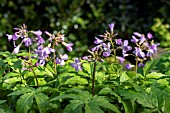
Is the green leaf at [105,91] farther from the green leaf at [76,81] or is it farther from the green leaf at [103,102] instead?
the green leaf at [76,81]

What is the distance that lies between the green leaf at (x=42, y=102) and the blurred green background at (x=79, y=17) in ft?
13.9

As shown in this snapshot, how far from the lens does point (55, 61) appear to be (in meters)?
2.60

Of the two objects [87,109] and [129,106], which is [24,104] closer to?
[87,109]

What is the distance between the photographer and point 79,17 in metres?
6.75

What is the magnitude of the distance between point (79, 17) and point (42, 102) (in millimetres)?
4707

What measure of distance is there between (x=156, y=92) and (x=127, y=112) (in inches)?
6.7

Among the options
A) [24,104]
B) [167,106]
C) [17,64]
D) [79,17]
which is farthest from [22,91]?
[79,17]

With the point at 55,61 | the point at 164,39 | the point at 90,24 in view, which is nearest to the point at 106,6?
the point at 90,24

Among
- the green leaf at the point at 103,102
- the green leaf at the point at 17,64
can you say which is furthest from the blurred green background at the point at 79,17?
the green leaf at the point at 103,102

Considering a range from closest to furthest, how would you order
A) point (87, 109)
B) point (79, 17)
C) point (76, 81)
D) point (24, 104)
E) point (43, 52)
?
point (87, 109)
point (24, 104)
point (76, 81)
point (43, 52)
point (79, 17)

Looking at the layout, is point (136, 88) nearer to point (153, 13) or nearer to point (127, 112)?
point (127, 112)

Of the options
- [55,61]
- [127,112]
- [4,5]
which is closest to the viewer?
[127,112]

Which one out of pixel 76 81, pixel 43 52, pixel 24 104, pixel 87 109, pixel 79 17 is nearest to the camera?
pixel 87 109

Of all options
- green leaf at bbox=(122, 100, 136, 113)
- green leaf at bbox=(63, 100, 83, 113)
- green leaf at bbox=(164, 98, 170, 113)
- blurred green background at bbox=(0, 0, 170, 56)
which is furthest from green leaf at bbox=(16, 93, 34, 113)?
blurred green background at bbox=(0, 0, 170, 56)
